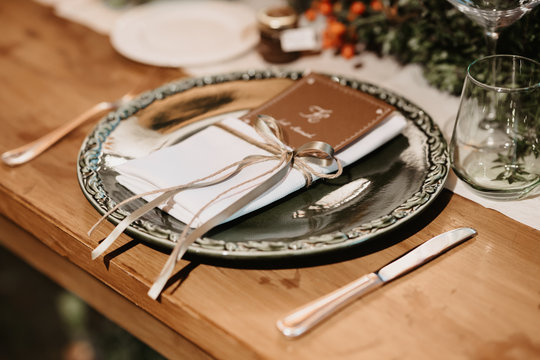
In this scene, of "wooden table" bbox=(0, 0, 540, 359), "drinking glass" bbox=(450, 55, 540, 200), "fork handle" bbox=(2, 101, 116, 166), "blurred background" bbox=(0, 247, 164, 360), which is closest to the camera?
"wooden table" bbox=(0, 0, 540, 359)

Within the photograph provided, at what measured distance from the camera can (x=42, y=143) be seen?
0.82 metres

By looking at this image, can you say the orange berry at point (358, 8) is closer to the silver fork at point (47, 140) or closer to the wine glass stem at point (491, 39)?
the wine glass stem at point (491, 39)

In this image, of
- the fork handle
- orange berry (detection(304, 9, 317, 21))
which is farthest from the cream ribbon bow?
orange berry (detection(304, 9, 317, 21))

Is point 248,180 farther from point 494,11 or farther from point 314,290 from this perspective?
point 494,11

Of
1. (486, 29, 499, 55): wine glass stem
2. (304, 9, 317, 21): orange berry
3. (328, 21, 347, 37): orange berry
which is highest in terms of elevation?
(486, 29, 499, 55): wine glass stem

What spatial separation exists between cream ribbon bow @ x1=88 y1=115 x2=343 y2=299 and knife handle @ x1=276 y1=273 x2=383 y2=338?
0.13m

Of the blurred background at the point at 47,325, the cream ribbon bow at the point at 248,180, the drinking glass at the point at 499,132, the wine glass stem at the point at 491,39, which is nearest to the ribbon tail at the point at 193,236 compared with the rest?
the cream ribbon bow at the point at 248,180

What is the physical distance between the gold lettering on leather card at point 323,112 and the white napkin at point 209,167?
0.6 inches

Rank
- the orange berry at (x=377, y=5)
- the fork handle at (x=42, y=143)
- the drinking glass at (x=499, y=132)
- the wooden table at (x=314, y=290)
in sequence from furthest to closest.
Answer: the orange berry at (x=377, y=5) < the fork handle at (x=42, y=143) < the drinking glass at (x=499, y=132) < the wooden table at (x=314, y=290)

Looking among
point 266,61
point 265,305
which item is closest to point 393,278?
point 265,305

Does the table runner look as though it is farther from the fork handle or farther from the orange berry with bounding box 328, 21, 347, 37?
the fork handle

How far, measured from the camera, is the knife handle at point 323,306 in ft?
1.75

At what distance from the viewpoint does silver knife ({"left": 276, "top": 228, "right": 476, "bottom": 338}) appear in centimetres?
54

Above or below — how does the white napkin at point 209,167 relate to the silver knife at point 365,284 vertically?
above
